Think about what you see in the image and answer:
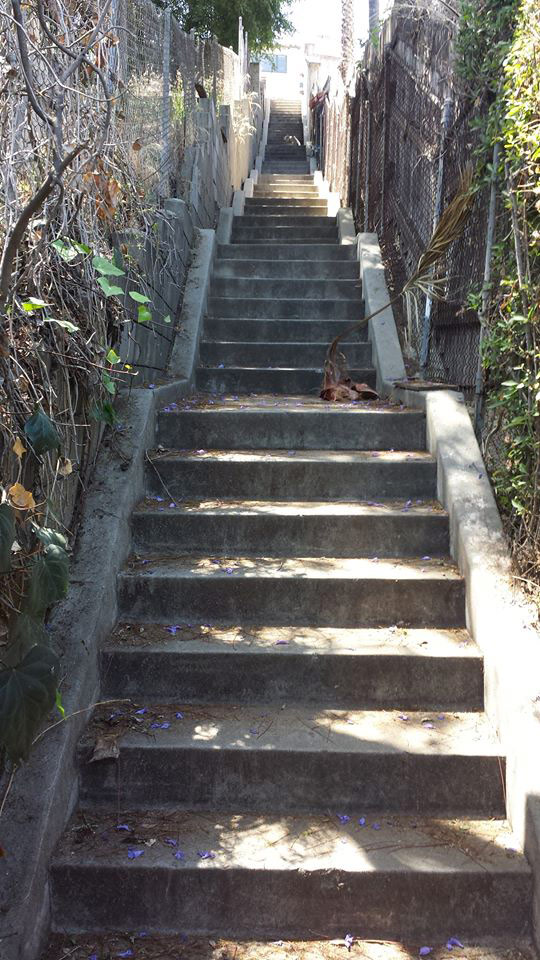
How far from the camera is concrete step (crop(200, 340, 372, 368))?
18.2 ft

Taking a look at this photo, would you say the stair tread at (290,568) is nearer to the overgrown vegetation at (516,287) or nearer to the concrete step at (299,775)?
the overgrown vegetation at (516,287)

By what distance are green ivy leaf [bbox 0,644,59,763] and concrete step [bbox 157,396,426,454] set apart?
6.63 ft

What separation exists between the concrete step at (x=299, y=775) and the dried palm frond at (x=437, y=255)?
2.63m

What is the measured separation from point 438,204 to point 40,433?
3479 mm

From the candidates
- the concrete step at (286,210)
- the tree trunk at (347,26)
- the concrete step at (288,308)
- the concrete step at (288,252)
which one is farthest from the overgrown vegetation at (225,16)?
the concrete step at (288,308)

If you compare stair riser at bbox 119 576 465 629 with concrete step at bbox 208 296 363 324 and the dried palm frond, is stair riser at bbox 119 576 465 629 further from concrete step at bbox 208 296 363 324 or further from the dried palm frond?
concrete step at bbox 208 296 363 324

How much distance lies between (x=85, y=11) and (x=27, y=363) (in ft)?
6.35

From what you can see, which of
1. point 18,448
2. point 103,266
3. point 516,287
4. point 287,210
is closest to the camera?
point 18,448

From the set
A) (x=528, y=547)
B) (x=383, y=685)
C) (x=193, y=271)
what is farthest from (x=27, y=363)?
(x=193, y=271)

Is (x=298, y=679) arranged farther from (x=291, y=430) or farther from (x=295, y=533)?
(x=291, y=430)

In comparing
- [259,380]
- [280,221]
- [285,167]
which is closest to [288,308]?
[259,380]

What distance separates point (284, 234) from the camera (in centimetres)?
805

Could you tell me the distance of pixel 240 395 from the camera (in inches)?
205

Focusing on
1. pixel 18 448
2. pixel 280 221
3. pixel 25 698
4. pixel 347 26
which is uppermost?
pixel 347 26
